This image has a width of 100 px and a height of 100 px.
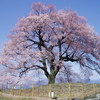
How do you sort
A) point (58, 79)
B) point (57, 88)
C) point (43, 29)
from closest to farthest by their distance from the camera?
point (57, 88) < point (43, 29) < point (58, 79)

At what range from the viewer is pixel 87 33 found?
81.1 feet

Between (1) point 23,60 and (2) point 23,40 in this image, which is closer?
(1) point 23,60

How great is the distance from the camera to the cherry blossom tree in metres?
23.6

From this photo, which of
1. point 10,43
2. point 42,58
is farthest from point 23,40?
point 42,58

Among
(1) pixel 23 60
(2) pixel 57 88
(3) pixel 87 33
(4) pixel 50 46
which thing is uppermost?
(3) pixel 87 33

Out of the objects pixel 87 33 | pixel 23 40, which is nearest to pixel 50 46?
pixel 23 40

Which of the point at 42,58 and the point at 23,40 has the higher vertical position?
the point at 23,40

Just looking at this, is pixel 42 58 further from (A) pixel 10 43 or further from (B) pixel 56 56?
(A) pixel 10 43

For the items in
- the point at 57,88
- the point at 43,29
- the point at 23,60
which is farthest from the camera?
the point at 43,29

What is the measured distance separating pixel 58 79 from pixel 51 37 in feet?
19.8

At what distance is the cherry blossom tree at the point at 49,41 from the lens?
23.6 m

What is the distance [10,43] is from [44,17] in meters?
5.78

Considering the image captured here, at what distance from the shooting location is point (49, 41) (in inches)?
966

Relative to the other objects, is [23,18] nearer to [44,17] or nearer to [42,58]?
[44,17]
